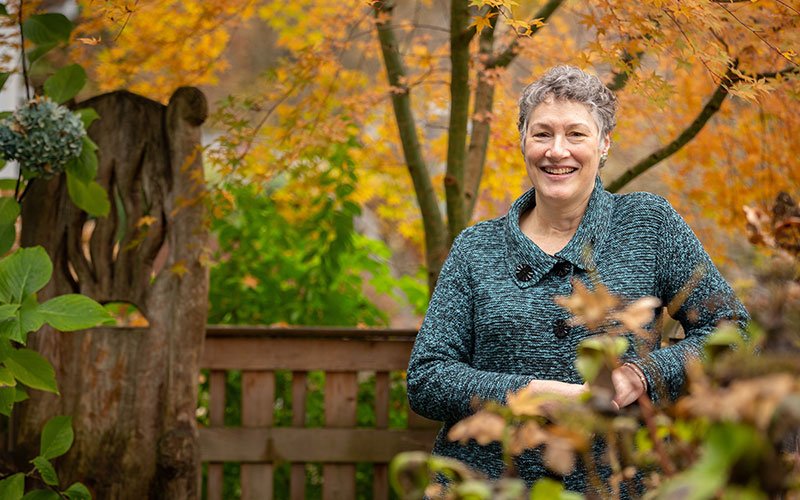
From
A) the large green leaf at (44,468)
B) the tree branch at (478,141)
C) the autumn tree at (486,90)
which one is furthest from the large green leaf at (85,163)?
the tree branch at (478,141)

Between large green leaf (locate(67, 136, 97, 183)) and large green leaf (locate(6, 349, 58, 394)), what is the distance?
586mm

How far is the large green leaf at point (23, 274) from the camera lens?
2.02m

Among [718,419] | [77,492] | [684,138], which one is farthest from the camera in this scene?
[684,138]

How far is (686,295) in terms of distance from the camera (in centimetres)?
186

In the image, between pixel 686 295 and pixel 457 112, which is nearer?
pixel 686 295

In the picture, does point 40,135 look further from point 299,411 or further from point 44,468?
point 299,411

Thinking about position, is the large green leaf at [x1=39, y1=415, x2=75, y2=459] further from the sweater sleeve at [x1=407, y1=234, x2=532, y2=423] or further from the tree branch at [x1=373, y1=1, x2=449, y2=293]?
the tree branch at [x1=373, y1=1, x2=449, y2=293]

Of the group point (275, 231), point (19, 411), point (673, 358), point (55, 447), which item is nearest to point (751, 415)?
point (673, 358)

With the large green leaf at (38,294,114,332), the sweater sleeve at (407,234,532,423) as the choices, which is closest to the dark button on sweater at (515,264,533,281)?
the sweater sleeve at (407,234,532,423)

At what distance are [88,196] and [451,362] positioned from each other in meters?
1.21

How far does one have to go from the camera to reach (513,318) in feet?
6.33

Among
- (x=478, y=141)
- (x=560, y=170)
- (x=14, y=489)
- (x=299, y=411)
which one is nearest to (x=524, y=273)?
(x=560, y=170)

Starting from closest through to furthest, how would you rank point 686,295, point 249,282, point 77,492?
point 686,295, point 77,492, point 249,282

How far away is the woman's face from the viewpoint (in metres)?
1.92
